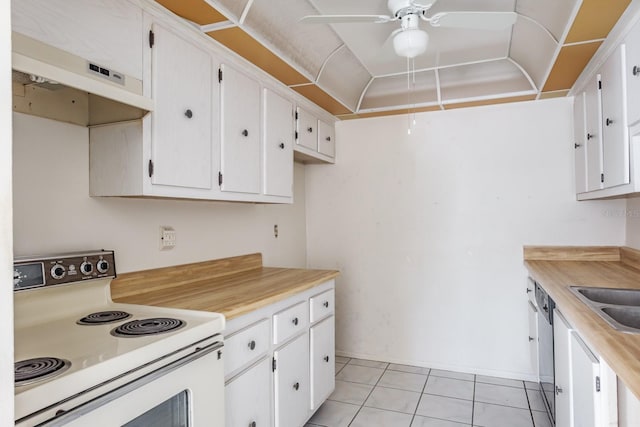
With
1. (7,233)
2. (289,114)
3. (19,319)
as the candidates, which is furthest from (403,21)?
(19,319)

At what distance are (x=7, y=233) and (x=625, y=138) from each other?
7.99 ft

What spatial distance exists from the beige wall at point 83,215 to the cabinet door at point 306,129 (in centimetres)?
73

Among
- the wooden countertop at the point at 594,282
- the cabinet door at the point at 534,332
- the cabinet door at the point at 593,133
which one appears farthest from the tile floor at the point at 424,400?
the cabinet door at the point at 593,133

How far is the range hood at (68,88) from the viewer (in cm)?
119

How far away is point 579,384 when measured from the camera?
5.06 feet

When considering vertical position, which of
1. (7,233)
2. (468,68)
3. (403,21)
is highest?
(468,68)

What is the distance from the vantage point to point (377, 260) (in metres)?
3.62

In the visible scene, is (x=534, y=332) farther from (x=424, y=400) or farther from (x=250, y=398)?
(x=250, y=398)

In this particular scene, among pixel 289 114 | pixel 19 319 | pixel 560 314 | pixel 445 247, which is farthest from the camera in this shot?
pixel 445 247

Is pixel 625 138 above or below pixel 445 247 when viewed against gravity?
above

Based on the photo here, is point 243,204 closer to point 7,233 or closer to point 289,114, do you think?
point 289,114

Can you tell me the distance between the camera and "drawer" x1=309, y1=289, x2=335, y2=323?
2.46 metres

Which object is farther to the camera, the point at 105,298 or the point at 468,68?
the point at 468,68

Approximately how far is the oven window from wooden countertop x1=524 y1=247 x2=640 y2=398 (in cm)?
130
